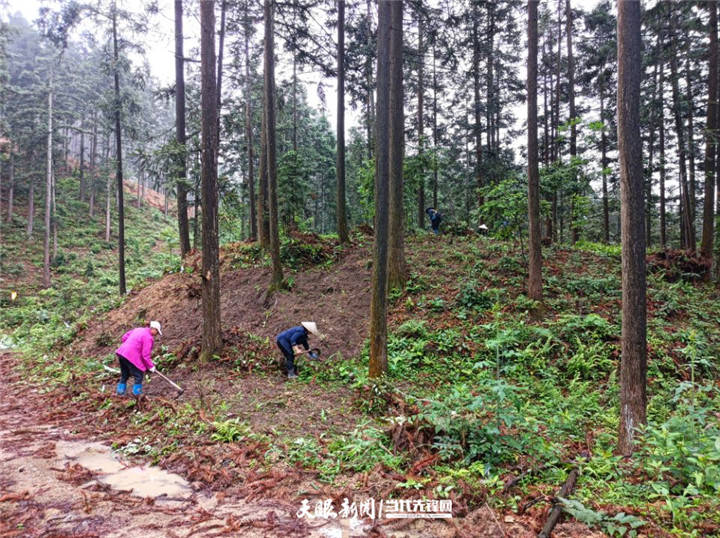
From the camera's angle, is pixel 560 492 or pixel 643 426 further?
pixel 643 426

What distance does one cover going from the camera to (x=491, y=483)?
3885 millimetres

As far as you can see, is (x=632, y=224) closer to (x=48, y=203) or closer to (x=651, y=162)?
(x=651, y=162)

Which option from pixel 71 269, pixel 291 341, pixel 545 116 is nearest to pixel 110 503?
pixel 291 341

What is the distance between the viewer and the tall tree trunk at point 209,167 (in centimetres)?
857

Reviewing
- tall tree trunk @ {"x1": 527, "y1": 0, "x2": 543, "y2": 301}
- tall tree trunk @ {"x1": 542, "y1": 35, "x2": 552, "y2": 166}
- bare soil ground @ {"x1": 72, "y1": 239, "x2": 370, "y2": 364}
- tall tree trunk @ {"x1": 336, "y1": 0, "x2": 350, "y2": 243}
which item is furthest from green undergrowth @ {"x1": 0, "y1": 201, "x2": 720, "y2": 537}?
tall tree trunk @ {"x1": 542, "y1": 35, "x2": 552, "y2": 166}

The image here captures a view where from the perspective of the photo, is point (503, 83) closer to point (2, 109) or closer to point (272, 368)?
point (272, 368)

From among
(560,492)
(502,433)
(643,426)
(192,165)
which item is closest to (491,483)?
(560,492)

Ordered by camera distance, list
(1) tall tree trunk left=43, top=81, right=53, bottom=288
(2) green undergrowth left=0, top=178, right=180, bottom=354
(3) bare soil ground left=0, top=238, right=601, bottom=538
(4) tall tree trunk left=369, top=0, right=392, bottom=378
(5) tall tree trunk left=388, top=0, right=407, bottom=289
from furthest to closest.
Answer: (1) tall tree trunk left=43, top=81, right=53, bottom=288
(2) green undergrowth left=0, top=178, right=180, bottom=354
(5) tall tree trunk left=388, top=0, right=407, bottom=289
(4) tall tree trunk left=369, top=0, right=392, bottom=378
(3) bare soil ground left=0, top=238, right=601, bottom=538

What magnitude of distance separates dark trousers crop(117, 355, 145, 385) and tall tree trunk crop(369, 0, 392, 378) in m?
4.89

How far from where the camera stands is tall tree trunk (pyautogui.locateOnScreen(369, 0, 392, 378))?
6.98 metres

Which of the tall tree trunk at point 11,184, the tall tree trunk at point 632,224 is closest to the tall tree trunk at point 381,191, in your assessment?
the tall tree trunk at point 632,224

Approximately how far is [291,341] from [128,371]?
342 centimetres

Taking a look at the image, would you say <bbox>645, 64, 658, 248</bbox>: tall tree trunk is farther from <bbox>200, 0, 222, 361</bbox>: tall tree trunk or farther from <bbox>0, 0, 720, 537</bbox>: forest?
<bbox>200, 0, 222, 361</bbox>: tall tree trunk

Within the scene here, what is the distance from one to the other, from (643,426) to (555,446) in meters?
0.97
